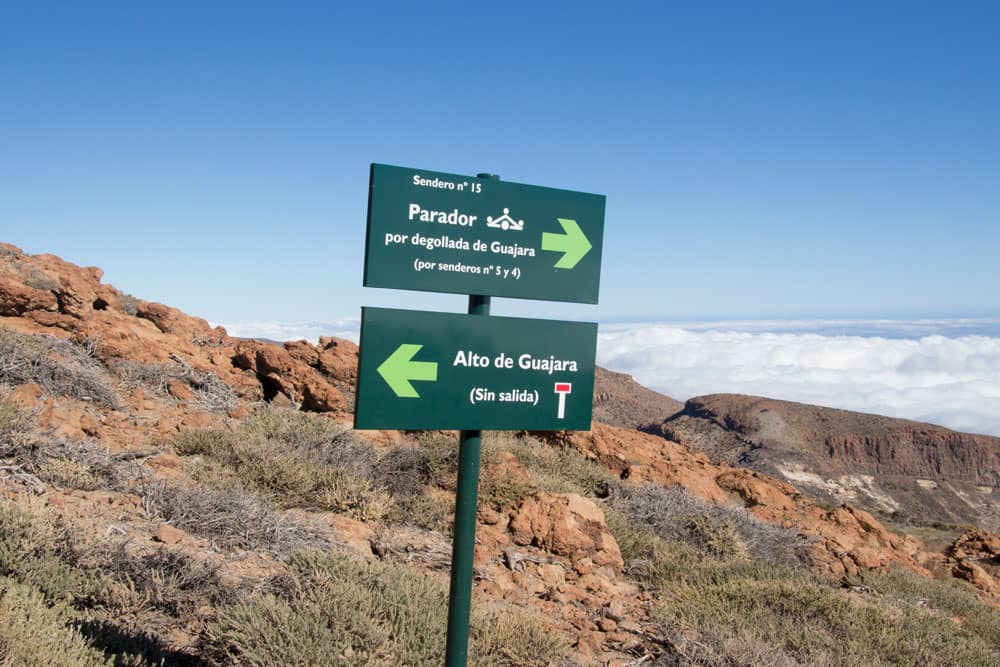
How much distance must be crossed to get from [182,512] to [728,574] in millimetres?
5307

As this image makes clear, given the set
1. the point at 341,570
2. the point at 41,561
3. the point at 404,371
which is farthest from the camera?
the point at 341,570

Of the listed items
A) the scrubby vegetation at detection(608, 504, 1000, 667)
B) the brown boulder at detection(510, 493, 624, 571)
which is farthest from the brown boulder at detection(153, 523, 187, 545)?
the scrubby vegetation at detection(608, 504, 1000, 667)

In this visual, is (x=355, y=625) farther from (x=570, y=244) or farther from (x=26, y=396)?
(x=26, y=396)

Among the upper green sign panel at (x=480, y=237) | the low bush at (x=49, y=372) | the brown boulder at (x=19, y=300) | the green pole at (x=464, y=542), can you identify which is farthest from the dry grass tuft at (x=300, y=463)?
the brown boulder at (x=19, y=300)

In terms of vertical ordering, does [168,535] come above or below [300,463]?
below

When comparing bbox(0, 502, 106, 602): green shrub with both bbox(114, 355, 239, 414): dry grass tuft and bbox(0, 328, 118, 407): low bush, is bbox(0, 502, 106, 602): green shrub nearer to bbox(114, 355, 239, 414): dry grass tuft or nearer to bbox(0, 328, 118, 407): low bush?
bbox(0, 328, 118, 407): low bush

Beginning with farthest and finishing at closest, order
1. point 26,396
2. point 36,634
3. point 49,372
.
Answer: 1. point 49,372
2. point 26,396
3. point 36,634

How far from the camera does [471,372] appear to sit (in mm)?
3396

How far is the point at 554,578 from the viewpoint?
6703 mm

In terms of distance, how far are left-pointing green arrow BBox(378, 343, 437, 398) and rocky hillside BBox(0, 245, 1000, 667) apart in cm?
175

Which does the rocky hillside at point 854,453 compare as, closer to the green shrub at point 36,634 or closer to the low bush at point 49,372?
the low bush at point 49,372

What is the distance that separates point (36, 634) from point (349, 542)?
9.48 feet

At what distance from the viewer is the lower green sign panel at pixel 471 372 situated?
3.20 metres

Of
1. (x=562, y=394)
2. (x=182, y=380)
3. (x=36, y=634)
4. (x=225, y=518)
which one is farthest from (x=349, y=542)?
(x=182, y=380)
